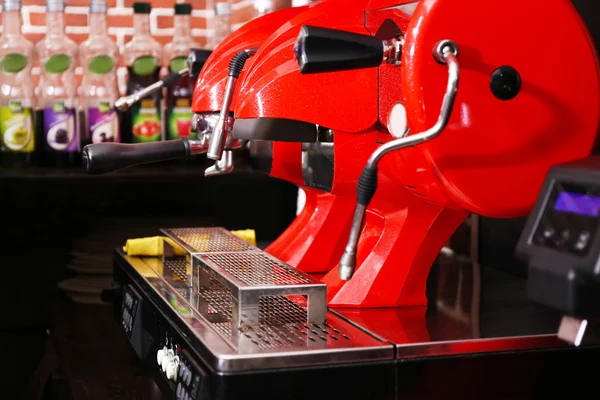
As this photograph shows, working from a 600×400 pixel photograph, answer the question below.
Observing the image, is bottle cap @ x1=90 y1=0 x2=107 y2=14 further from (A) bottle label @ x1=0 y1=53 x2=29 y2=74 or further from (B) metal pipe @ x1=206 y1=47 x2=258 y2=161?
(B) metal pipe @ x1=206 y1=47 x2=258 y2=161

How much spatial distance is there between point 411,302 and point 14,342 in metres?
1.28

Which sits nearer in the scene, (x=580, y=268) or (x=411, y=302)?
(x=580, y=268)

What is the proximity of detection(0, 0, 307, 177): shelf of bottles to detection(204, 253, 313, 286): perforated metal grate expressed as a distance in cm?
87

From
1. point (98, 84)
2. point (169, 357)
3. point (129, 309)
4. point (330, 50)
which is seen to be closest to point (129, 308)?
point (129, 309)

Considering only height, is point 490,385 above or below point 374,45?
below

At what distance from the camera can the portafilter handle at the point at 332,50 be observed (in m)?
0.81

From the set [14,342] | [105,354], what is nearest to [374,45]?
[105,354]

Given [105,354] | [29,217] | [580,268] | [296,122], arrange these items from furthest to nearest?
1. [29,217]
2. [105,354]
3. [296,122]
4. [580,268]

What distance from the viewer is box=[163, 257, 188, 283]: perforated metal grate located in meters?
1.30

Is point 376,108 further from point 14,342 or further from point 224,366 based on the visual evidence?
point 14,342

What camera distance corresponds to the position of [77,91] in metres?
2.08

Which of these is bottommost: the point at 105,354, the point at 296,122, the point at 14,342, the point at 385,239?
the point at 14,342

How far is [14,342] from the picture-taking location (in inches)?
80.7

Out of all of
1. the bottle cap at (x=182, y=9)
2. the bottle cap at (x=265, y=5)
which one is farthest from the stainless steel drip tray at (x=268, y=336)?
the bottle cap at (x=182, y=9)
